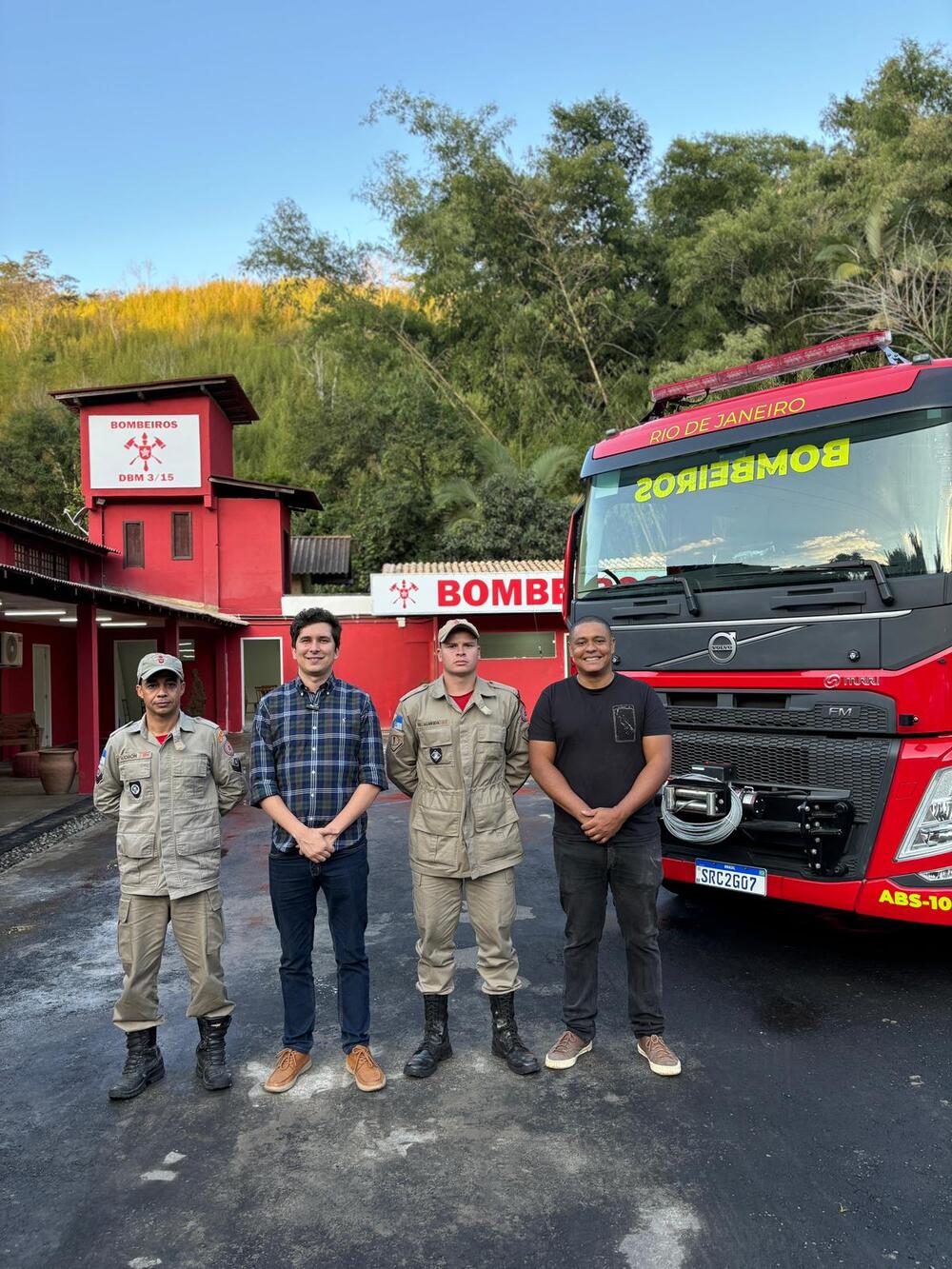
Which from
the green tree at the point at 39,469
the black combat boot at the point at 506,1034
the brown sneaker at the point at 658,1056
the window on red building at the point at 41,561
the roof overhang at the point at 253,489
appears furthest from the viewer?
the green tree at the point at 39,469

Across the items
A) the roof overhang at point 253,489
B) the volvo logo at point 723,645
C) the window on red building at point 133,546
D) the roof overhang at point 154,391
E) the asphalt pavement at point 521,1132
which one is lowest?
the asphalt pavement at point 521,1132

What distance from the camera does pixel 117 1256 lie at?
96.7 inches

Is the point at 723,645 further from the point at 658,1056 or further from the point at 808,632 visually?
the point at 658,1056

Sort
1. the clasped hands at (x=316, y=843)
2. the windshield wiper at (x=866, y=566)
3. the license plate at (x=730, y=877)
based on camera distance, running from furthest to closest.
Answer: the license plate at (x=730, y=877), the windshield wiper at (x=866, y=566), the clasped hands at (x=316, y=843)

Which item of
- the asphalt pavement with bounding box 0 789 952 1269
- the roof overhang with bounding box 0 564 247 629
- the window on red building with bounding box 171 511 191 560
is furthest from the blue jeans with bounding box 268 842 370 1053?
the window on red building with bounding box 171 511 191 560

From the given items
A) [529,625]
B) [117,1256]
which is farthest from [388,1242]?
[529,625]

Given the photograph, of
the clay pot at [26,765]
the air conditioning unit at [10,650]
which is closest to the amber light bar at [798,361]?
the clay pot at [26,765]

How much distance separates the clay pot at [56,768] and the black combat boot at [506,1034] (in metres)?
9.54

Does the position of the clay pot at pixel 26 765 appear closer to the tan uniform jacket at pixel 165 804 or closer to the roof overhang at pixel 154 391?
the tan uniform jacket at pixel 165 804

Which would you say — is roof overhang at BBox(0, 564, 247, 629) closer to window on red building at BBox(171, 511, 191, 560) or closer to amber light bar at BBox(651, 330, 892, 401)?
window on red building at BBox(171, 511, 191, 560)

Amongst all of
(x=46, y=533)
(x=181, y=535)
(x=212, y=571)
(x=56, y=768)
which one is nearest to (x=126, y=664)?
(x=212, y=571)

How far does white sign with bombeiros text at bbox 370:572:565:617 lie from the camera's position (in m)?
19.0

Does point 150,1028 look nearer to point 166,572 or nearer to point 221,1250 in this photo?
point 221,1250

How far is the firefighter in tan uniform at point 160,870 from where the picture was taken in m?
3.46
